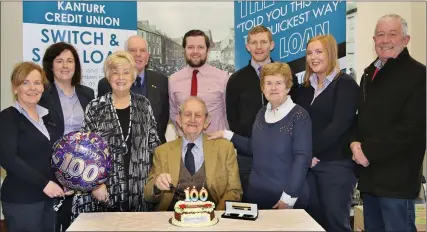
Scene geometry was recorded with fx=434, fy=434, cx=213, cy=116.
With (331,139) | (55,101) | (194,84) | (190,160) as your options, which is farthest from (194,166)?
(55,101)

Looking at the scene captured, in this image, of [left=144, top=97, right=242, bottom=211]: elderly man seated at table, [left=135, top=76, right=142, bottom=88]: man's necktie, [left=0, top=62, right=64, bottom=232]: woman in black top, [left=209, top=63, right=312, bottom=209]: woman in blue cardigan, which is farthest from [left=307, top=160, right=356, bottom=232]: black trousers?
[left=0, top=62, right=64, bottom=232]: woman in black top

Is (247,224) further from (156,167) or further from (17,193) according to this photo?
(17,193)

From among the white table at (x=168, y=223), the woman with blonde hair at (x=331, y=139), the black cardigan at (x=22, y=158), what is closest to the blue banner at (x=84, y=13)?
the black cardigan at (x=22, y=158)

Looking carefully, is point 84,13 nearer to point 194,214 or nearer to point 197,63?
point 197,63

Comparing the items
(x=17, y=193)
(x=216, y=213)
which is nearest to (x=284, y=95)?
(x=216, y=213)

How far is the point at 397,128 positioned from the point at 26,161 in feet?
8.31

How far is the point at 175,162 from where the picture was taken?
9.59 feet

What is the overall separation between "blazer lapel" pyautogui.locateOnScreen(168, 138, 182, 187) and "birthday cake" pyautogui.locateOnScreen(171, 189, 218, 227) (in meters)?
0.59

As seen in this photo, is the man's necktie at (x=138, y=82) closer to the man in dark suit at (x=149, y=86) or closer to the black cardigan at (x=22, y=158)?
the man in dark suit at (x=149, y=86)

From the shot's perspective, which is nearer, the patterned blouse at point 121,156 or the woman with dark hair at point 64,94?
the patterned blouse at point 121,156

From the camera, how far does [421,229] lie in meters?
4.18

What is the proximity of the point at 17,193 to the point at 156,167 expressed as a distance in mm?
969

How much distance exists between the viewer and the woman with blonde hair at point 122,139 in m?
2.98

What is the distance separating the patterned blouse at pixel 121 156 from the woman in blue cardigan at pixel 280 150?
755 millimetres
